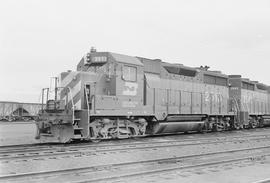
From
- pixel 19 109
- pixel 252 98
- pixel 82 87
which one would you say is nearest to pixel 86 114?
pixel 82 87

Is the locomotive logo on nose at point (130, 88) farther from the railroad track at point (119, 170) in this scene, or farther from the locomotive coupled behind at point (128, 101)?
the railroad track at point (119, 170)

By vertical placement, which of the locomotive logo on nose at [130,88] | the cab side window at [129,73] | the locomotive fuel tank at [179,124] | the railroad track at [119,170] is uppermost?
the cab side window at [129,73]

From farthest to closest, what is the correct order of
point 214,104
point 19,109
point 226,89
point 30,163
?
point 19,109, point 226,89, point 214,104, point 30,163

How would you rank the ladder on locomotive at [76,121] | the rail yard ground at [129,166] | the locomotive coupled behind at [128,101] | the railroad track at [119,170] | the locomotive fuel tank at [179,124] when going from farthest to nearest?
1. the locomotive fuel tank at [179,124]
2. the locomotive coupled behind at [128,101]
3. the ladder on locomotive at [76,121]
4. the rail yard ground at [129,166]
5. the railroad track at [119,170]

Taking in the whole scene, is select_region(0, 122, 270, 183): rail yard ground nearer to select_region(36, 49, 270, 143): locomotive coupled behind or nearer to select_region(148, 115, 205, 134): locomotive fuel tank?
select_region(36, 49, 270, 143): locomotive coupled behind

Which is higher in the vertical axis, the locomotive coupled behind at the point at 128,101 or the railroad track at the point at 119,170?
the locomotive coupled behind at the point at 128,101

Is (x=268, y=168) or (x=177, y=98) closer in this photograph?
(x=268, y=168)

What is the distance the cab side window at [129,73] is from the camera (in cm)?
1520

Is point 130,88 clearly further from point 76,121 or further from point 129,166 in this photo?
point 129,166

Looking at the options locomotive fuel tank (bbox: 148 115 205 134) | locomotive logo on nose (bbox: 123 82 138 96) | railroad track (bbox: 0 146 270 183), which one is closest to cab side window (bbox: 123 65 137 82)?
locomotive logo on nose (bbox: 123 82 138 96)

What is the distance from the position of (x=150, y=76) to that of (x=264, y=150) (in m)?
6.48

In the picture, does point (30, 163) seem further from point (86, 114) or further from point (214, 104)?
point (214, 104)

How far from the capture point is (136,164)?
864 centimetres

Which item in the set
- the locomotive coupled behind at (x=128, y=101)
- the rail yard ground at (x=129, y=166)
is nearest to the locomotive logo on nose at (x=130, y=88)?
the locomotive coupled behind at (x=128, y=101)
